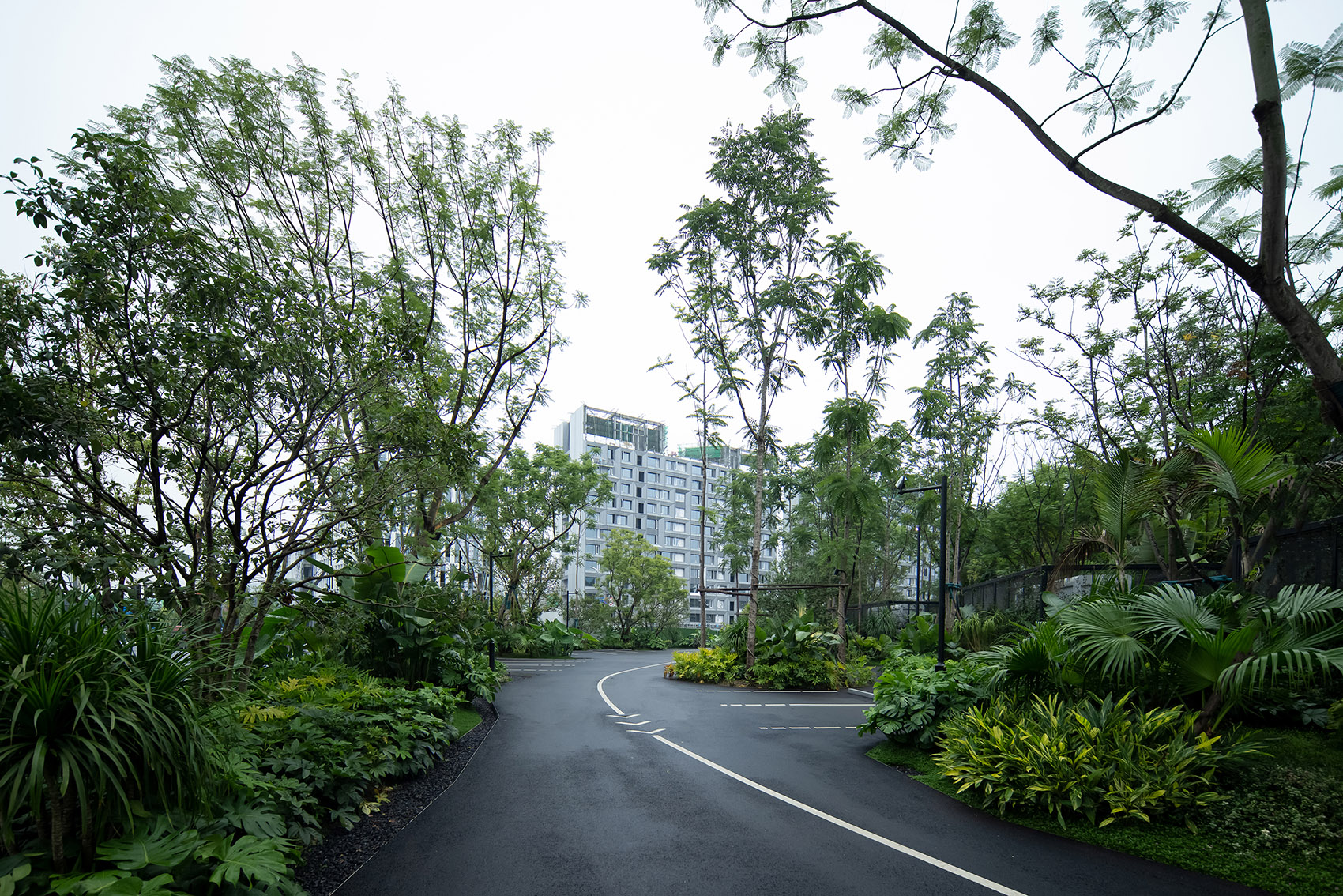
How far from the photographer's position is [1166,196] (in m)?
12.3

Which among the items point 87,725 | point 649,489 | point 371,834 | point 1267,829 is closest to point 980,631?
point 1267,829

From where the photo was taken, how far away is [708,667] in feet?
60.3

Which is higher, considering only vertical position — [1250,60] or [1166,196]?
[1166,196]

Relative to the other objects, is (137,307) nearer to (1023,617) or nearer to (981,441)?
(1023,617)

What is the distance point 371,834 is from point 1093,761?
6.90 metres

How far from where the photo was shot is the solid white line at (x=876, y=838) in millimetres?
5051

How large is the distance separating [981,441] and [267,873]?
960 inches

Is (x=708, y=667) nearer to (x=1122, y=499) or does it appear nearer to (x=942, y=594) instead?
(x=942, y=594)

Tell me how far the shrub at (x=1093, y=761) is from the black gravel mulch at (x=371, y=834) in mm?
5873

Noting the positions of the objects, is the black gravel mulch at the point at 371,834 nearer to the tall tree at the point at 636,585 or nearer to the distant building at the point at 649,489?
the tall tree at the point at 636,585

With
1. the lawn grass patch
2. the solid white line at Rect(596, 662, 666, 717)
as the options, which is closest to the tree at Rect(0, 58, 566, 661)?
the lawn grass patch

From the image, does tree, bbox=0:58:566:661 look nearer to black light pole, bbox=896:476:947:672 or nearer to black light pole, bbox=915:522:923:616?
black light pole, bbox=896:476:947:672

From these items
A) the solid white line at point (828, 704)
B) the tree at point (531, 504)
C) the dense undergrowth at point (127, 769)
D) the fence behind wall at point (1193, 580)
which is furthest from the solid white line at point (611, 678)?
the fence behind wall at point (1193, 580)

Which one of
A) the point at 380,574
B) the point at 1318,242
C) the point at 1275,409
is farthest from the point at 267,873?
the point at 1275,409
